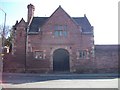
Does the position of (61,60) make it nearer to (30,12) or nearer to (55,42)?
(55,42)

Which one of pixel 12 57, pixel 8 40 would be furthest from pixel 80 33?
pixel 8 40

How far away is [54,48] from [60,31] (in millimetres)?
2730

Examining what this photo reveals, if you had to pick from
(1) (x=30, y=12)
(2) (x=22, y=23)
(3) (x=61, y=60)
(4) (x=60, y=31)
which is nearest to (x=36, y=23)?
(1) (x=30, y=12)

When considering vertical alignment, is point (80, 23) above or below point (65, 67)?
above

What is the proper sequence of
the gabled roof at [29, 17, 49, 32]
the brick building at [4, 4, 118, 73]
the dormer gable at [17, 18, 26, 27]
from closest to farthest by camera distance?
the brick building at [4, 4, 118, 73], the dormer gable at [17, 18, 26, 27], the gabled roof at [29, 17, 49, 32]

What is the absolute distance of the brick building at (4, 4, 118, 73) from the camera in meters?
32.3

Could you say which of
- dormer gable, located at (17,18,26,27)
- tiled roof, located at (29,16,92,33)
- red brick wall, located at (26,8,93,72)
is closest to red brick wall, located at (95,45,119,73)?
red brick wall, located at (26,8,93,72)

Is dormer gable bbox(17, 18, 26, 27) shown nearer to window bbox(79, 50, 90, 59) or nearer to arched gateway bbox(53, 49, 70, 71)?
arched gateway bbox(53, 49, 70, 71)

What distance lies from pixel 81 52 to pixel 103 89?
58.4ft

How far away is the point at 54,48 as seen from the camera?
106 ft

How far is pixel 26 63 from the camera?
32.5 metres

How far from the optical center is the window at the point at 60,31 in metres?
32.8

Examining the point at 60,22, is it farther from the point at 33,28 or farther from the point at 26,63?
the point at 26,63

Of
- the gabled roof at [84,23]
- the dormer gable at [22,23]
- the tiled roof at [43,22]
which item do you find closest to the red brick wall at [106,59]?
the gabled roof at [84,23]
